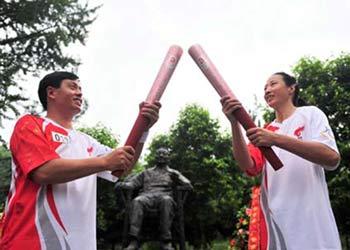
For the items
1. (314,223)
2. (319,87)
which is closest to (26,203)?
(314,223)

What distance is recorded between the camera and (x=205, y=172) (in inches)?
978

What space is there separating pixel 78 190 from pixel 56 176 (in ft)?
0.76

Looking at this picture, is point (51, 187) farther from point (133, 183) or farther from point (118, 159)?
point (133, 183)

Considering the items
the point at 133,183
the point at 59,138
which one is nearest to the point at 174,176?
the point at 133,183

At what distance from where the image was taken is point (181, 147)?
1013 inches

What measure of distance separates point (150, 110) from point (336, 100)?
47.1 feet

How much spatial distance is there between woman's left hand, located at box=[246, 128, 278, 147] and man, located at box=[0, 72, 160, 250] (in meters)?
0.56

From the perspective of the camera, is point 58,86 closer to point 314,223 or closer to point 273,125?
point 273,125

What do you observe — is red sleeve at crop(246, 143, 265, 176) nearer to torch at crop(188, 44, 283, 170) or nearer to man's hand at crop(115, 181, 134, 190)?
torch at crop(188, 44, 283, 170)

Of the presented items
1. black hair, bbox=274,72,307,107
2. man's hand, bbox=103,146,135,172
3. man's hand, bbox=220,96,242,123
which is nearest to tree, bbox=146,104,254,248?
black hair, bbox=274,72,307,107

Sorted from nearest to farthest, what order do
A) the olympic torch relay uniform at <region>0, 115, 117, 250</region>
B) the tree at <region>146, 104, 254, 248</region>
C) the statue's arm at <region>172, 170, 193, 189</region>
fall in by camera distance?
the olympic torch relay uniform at <region>0, 115, 117, 250</region> → the statue's arm at <region>172, 170, 193, 189</region> → the tree at <region>146, 104, 254, 248</region>

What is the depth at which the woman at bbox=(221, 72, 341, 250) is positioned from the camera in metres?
2.60

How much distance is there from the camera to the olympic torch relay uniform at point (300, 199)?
2.59 m

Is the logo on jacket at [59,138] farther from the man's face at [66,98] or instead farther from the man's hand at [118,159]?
the man's hand at [118,159]
